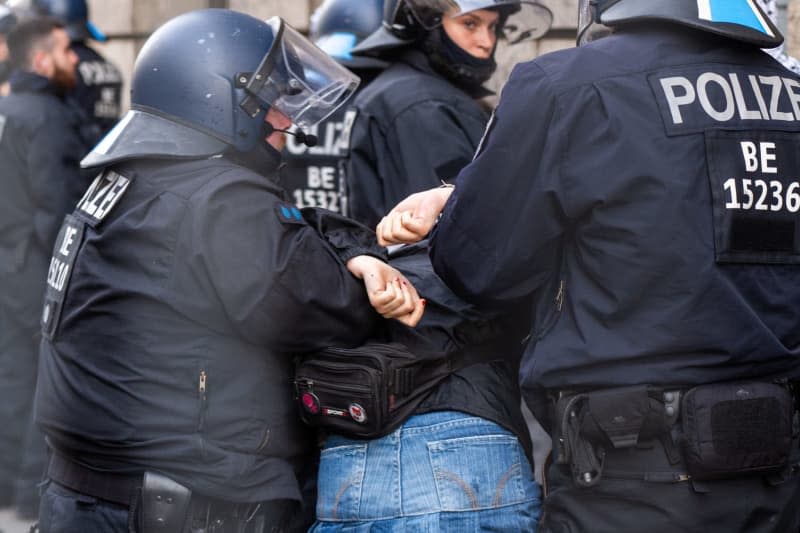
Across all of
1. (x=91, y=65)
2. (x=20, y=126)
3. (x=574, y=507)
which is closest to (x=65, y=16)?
(x=91, y=65)

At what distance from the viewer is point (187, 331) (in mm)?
2646

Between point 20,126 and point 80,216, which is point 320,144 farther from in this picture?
point 80,216

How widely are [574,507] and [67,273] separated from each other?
1342 millimetres

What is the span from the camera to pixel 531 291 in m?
2.45

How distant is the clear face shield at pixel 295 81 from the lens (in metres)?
2.92

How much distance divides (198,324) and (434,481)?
670 mm

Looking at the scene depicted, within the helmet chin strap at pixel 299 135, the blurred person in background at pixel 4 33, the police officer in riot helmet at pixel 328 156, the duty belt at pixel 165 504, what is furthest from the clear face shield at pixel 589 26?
the blurred person in background at pixel 4 33

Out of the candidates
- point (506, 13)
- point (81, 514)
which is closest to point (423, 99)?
point (506, 13)

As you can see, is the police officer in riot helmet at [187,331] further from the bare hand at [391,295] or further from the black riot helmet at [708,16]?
the black riot helmet at [708,16]

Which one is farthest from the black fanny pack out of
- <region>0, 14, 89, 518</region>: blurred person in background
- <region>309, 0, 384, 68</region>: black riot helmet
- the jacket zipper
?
<region>0, 14, 89, 518</region>: blurred person in background

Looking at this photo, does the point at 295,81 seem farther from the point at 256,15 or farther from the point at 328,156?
the point at 256,15

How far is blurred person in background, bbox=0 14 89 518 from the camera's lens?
5.58 meters

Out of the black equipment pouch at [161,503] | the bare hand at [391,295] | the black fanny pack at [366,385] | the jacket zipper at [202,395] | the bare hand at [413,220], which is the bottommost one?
the black equipment pouch at [161,503]

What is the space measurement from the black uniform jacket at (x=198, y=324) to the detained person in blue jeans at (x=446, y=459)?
19cm
